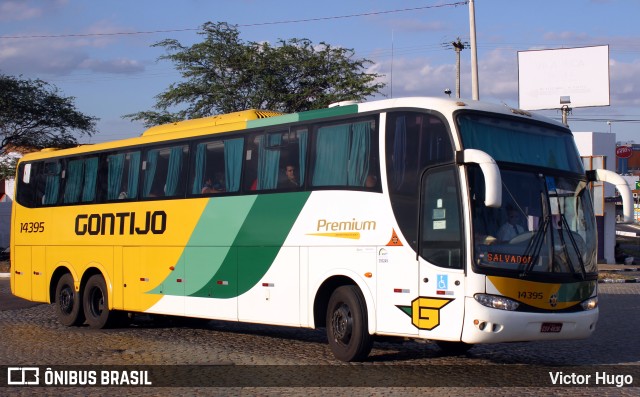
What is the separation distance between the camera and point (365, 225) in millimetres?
11492

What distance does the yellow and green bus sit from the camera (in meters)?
10.3

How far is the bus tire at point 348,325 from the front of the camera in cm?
1137

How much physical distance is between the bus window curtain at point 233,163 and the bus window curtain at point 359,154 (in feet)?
8.11

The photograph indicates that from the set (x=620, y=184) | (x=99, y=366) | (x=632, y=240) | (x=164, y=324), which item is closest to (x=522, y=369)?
(x=620, y=184)

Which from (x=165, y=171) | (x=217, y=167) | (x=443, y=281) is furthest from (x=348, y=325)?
(x=165, y=171)

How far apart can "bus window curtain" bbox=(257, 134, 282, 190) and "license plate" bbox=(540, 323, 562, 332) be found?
4578 mm

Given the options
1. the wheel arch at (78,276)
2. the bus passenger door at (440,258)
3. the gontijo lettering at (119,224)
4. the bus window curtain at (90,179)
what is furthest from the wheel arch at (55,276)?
the bus passenger door at (440,258)

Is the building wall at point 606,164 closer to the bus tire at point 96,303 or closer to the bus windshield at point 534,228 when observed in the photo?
the bus tire at point 96,303

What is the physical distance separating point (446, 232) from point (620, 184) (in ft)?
8.19

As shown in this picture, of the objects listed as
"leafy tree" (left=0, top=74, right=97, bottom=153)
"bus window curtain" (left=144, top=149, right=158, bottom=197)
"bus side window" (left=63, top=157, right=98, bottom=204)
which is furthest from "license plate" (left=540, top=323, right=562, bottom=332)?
"leafy tree" (left=0, top=74, right=97, bottom=153)

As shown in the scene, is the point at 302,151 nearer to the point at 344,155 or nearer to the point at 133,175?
the point at 344,155

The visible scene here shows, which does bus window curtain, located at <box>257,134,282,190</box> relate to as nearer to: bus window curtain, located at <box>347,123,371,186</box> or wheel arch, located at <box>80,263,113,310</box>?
bus window curtain, located at <box>347,123,371,186</box>

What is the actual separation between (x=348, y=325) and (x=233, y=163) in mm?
3645

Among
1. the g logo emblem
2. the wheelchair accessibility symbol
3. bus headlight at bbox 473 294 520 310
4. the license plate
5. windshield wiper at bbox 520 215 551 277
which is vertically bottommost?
the license plate
